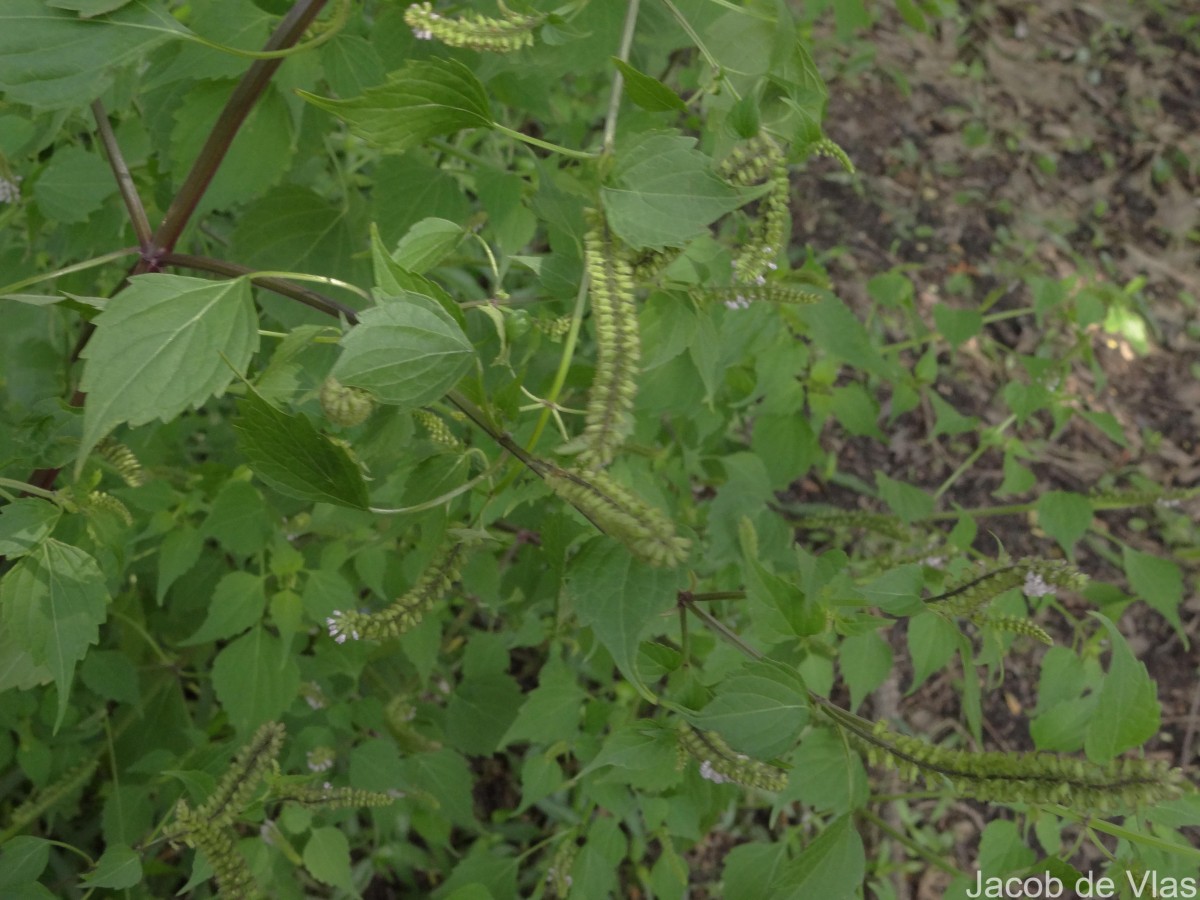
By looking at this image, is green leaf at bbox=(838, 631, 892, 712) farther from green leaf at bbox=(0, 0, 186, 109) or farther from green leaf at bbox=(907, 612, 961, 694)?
green leaf at bbox=(0, 0, 186, 109)

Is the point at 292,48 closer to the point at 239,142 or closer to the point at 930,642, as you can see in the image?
the point at 239,142

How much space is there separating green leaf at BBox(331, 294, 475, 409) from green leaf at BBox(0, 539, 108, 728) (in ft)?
2.44

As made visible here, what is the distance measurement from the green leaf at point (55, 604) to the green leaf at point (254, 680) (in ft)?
2.20

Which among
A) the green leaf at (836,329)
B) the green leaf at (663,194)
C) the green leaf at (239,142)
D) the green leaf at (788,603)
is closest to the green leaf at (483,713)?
the green leaf at (836,329)

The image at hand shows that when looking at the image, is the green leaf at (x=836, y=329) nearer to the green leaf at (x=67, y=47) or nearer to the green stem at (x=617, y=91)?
the green stem at (x=617, y=91)

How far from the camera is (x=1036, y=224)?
5816mm

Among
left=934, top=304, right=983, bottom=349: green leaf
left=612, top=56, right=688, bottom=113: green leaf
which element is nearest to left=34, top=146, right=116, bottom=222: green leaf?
left=612, top=56, right=688, bottom=113: green leaf

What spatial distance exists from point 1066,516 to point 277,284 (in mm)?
2216

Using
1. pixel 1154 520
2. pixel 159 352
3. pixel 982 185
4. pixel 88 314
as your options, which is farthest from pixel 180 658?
pixel 982 185

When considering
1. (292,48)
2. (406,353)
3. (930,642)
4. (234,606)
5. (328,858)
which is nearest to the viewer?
(406,353)

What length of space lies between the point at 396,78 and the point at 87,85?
44cm

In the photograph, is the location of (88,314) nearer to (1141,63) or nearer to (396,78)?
(396,78)

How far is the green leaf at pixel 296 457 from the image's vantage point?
47.1 inches

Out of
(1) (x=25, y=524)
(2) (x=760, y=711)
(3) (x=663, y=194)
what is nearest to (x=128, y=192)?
(1) (x=25, y=524)
